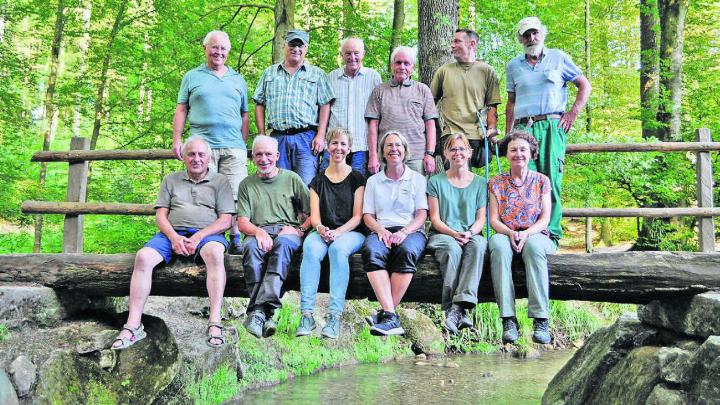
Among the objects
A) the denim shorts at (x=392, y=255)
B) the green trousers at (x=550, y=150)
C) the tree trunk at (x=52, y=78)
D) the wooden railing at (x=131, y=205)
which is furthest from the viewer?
the tree trunk at (x=52, y=78)

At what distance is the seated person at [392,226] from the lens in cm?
427

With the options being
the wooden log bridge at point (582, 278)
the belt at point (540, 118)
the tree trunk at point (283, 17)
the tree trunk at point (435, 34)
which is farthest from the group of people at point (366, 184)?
the tree trunk at point (283, 17)

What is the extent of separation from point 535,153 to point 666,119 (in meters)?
5.67

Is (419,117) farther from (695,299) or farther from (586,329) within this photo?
(586,329)

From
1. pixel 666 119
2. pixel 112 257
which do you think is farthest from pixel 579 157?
pixel 112 257

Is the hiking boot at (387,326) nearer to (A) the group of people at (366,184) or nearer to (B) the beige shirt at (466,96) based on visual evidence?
(A) the group of people at (366,184)

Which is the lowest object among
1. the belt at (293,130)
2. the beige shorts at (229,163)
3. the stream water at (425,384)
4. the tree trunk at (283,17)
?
the stream water at (425,384)

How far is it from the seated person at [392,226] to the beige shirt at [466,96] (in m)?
0.85

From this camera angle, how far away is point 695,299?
4.37 metres

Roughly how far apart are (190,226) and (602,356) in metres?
3.24

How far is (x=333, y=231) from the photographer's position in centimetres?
446

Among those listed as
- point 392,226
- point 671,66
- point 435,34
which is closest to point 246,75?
point 435,34

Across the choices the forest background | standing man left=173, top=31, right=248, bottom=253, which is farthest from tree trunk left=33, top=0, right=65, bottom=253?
standing man left=173, top=31, right=248, bottom=253

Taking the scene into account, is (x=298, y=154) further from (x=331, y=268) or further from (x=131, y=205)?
(x=131, y=205)
